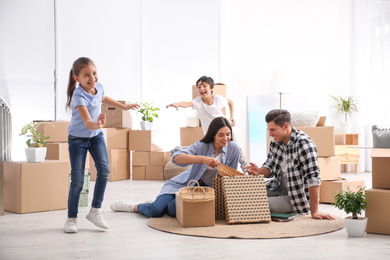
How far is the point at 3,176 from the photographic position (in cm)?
365

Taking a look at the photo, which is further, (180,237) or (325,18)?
(325,18)

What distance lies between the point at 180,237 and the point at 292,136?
1.06 m

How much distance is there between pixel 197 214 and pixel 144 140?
324cm

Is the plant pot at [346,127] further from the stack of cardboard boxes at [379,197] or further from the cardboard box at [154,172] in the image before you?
the stack of cardboard boxes at [379,197]

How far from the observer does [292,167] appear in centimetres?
314

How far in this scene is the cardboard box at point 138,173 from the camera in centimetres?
596

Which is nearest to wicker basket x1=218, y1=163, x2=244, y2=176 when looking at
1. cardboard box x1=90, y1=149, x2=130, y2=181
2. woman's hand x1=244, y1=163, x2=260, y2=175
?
woman's hand x1=244, y1=163, x2=260, y2=175

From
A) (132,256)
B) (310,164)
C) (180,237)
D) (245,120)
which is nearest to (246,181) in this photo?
(310,164)

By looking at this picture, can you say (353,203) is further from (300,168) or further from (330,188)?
(330,188)

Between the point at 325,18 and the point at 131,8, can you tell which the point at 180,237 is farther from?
the point at 325,18

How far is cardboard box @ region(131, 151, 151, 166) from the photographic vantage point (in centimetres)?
597

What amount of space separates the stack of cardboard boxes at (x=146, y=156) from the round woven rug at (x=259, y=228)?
2.82 metres

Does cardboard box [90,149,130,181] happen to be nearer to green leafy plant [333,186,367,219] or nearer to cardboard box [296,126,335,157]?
cardboard box [296,126,335,157]

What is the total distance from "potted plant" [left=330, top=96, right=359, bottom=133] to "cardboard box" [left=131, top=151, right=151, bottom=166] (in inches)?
109
